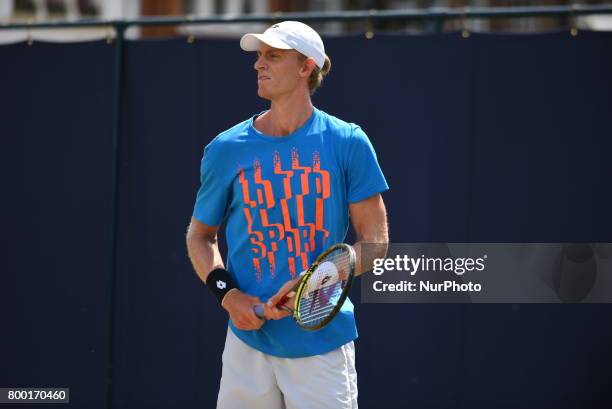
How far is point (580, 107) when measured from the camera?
20.0 feet

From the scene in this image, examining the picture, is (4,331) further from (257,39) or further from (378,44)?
(257,39)

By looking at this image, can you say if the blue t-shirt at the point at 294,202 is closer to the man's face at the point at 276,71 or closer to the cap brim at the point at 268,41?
the man's face at the point at 276,71

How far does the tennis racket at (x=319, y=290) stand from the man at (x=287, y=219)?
0.13 metres

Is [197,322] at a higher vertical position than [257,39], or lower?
lower

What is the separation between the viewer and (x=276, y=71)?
4.16 m

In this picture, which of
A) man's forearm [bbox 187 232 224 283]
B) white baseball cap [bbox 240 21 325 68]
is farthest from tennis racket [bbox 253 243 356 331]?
white baseball cap [bbox 240 21 325 68]

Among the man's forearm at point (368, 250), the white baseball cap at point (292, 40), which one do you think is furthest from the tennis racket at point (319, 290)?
the white baseball cap at point (292, 40)

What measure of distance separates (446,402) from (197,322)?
1.63 m

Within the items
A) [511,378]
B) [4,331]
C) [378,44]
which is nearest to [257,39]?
[378,44]

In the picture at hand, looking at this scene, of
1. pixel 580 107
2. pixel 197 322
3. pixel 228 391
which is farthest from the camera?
pixel 197 322

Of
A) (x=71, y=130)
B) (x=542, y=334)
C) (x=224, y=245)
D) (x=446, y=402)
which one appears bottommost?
(x=446, y=402)

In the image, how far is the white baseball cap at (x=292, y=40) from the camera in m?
4.11

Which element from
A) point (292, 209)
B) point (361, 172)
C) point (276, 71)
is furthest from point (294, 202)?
point (276, 71)

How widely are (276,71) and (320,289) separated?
91 cm
